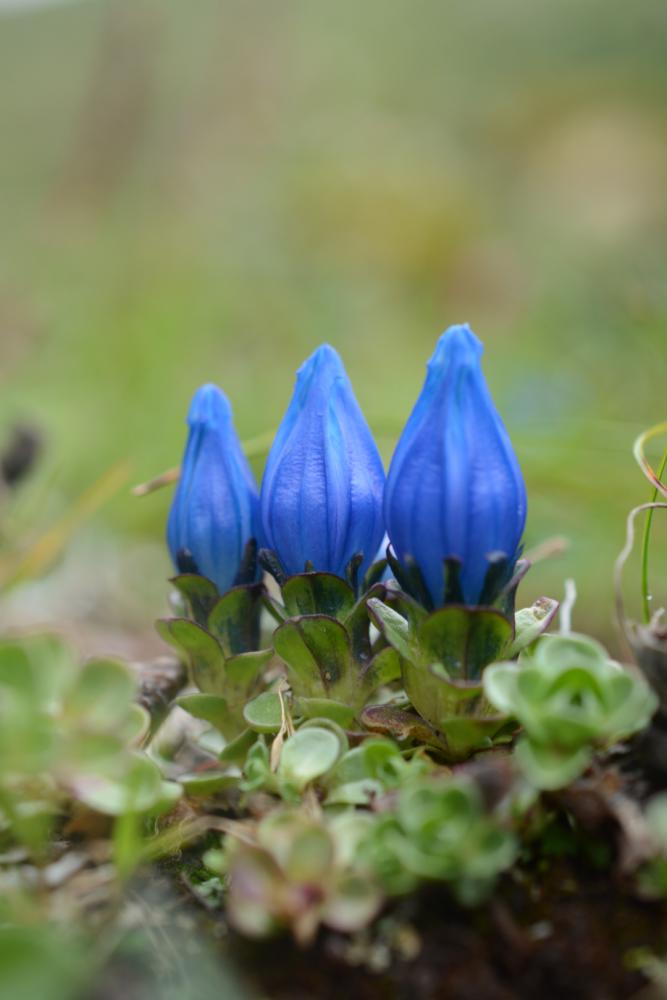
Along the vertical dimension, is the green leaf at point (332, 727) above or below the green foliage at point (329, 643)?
below

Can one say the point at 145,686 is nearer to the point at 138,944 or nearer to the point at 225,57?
the point at 138,944

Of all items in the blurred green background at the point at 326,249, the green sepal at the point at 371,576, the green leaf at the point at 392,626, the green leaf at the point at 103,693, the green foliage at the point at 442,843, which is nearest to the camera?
the green foliage at the point at 442,843

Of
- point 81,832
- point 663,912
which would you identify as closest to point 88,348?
point 81,832

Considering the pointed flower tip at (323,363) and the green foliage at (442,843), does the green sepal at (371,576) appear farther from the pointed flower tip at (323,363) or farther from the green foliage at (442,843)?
the green foliage at (442,843)

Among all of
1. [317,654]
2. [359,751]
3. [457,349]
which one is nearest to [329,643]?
[317,654]

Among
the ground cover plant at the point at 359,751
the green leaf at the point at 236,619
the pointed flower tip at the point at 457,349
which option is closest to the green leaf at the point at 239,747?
the ground cover plant at the point at 359,751

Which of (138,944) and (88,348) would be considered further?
(88,348)
